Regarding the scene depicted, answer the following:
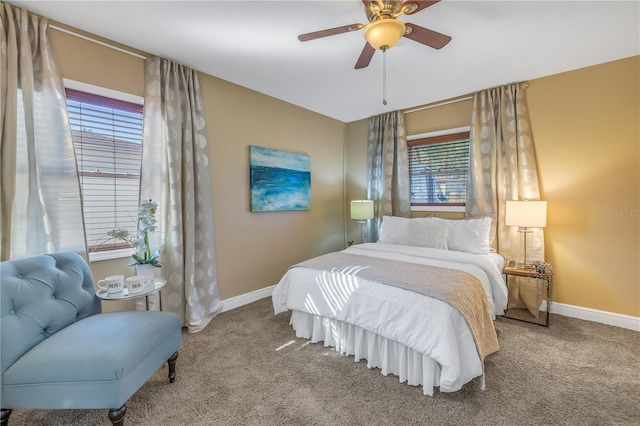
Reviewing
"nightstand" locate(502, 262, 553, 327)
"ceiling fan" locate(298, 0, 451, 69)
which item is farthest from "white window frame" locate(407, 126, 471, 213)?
"ceiling fan" locate(298, 0, 451, 69)

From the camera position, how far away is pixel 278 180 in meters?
3.71

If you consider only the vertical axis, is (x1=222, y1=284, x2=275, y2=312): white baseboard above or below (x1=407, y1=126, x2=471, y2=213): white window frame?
below


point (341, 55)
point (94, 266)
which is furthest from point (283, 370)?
point (341, 55)

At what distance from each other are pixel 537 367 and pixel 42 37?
4415mm

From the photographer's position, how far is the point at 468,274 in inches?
89.7

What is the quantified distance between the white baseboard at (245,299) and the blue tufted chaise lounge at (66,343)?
1.32 m

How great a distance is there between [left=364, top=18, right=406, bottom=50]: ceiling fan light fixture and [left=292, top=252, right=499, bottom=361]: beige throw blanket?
1610 mm

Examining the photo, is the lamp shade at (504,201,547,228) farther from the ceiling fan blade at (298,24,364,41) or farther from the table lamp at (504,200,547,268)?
the ceiling fan blade at (298,24,364,41)

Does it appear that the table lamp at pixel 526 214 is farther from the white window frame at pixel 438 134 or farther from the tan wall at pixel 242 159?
the tan wall at pixel 242 159

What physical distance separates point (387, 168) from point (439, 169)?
73cm

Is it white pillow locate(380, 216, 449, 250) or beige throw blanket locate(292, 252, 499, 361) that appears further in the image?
white pillow locate(380, 216, 449, 250)

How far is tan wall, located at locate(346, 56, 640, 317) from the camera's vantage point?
2.71 meters

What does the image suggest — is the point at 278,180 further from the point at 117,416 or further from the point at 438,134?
the point at 117,416

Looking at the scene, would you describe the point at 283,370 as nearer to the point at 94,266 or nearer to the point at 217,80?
the point at 94,266
